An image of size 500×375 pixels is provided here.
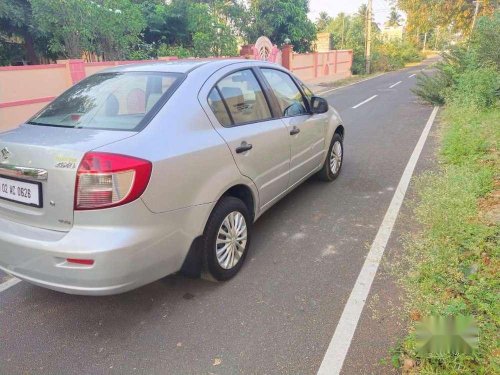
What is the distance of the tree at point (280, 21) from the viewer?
21.8m

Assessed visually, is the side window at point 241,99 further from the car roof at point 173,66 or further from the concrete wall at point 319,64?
the concrete wall at point 319,64

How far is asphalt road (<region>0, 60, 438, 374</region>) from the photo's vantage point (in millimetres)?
2297

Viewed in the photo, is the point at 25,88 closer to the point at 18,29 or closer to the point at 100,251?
the point at 18,29

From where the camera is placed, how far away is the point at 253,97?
344cm

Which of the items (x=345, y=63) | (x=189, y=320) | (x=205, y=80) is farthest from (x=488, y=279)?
(x=345, y=63)

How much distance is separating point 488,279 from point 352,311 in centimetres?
99

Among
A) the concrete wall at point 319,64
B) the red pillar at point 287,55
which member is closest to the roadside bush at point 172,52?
the red pillar at point 287,55

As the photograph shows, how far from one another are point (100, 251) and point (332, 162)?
12.0 feet

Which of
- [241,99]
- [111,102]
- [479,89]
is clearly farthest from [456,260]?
[479,89]

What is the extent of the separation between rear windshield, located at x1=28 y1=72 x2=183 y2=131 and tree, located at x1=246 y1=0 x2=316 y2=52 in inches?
810

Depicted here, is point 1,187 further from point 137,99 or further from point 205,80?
point 205,80

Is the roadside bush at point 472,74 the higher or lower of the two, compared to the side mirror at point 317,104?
higher

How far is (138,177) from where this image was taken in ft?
7.30

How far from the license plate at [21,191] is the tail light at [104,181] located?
12.1 inches
